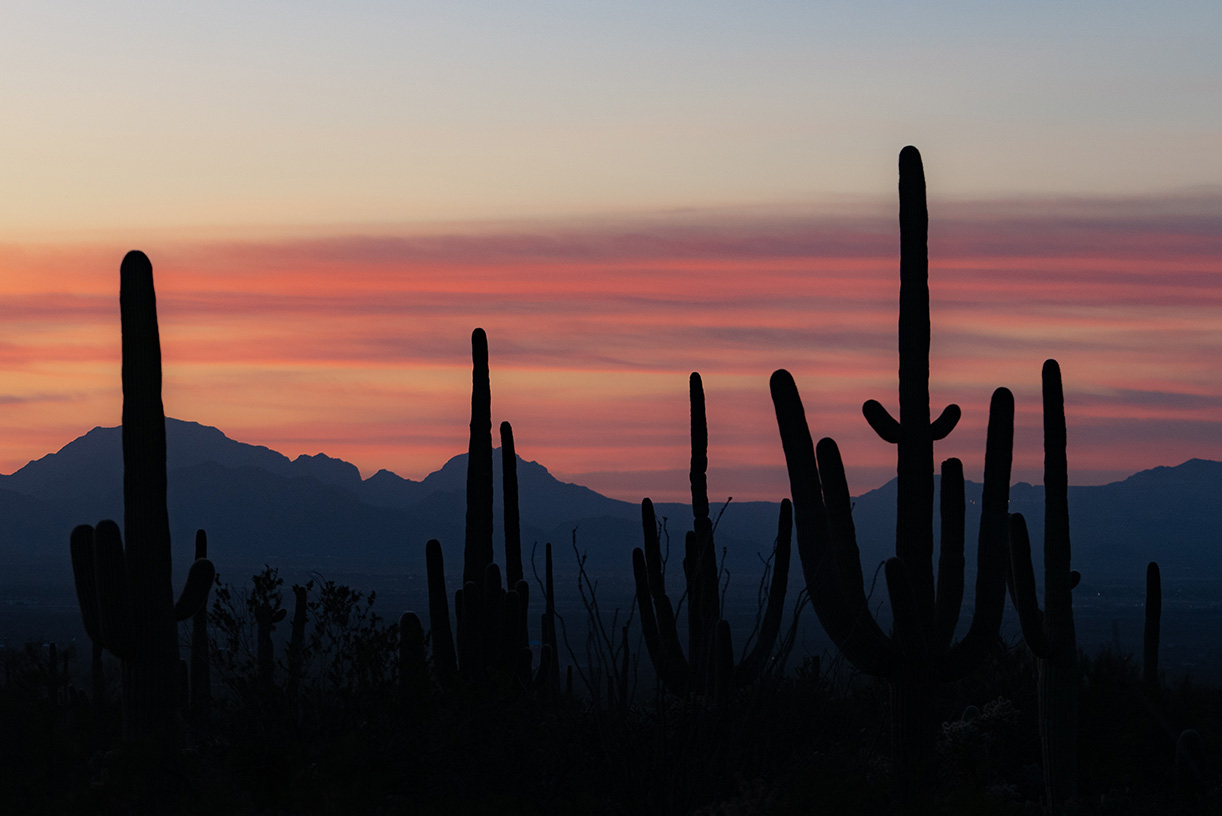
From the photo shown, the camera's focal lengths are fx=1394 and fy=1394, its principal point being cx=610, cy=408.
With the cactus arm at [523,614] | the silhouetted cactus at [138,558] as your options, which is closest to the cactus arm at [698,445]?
the cactus arm at [523,614]

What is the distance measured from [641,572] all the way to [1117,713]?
6044 millimetres

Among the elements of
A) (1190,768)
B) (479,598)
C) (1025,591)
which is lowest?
(1190,768)

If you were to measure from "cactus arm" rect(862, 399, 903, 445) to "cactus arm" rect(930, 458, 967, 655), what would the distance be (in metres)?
1.14

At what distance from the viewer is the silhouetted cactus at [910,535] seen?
39.4 feet

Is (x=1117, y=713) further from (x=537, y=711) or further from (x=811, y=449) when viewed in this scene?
(x=537, y=711)

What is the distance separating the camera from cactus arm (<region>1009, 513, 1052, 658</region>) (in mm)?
13750

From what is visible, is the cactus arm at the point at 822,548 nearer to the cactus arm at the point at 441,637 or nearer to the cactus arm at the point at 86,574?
the cactus arm at the point at 441,637

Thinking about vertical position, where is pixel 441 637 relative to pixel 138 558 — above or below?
below

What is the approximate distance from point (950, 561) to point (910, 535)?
0.54m

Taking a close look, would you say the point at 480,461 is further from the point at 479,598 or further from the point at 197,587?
the point at 197,587

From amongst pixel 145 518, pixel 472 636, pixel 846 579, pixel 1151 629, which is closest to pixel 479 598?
pixel 472 636

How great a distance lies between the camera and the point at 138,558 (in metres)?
12.3

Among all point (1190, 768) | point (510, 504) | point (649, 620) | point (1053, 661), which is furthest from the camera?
point (510, 504)

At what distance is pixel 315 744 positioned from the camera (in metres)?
10.6
